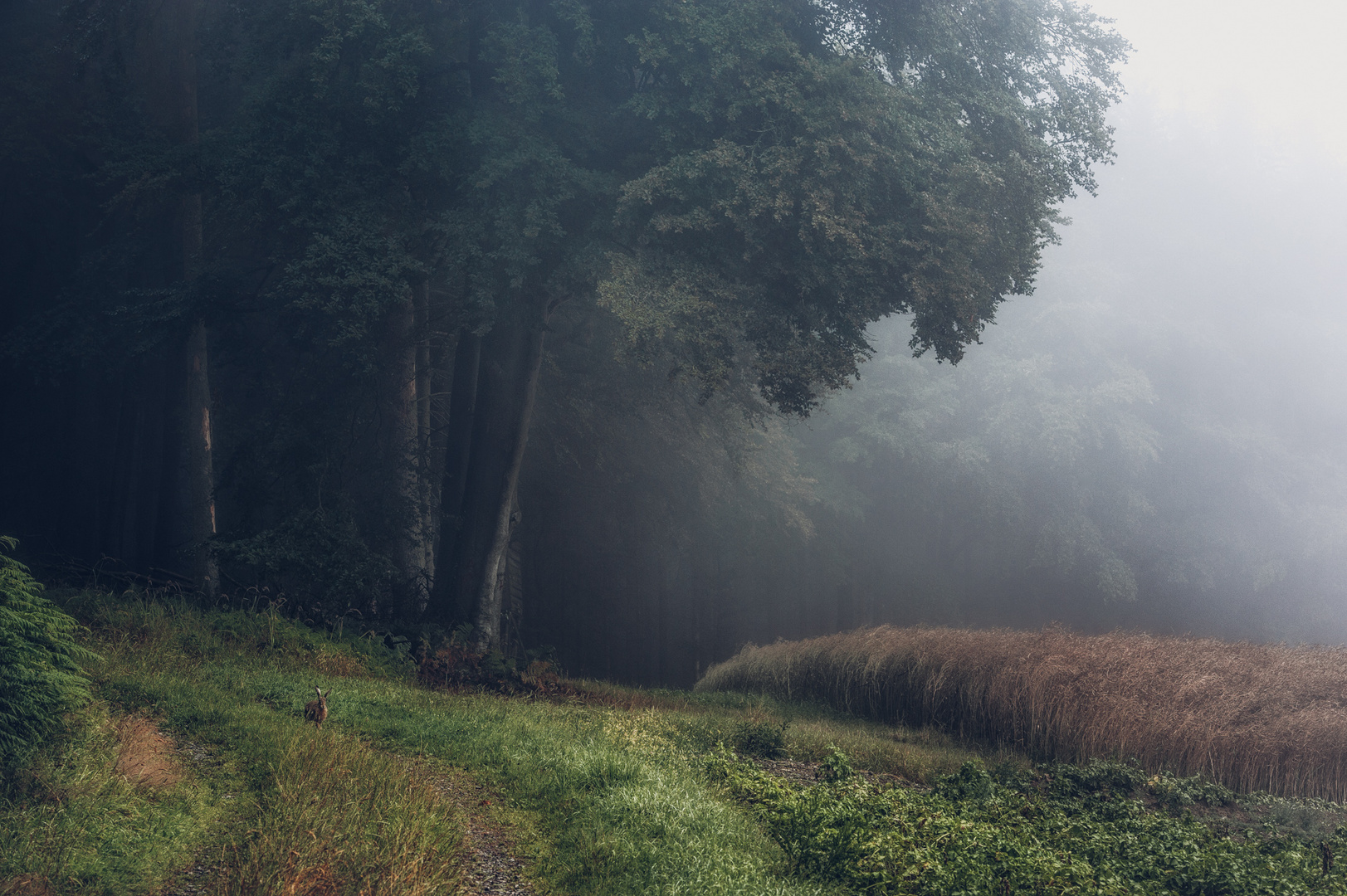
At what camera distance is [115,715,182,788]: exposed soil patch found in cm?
559

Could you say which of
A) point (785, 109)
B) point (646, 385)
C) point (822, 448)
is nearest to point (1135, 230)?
point (822, 448)

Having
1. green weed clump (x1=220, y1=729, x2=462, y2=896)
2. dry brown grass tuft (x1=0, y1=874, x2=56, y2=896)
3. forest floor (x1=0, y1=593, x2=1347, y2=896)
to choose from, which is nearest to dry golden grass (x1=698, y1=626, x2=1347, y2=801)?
forest floor (x1=0, y1=593, x2=1347, y2=896)

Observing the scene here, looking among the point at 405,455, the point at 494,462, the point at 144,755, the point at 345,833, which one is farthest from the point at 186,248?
the point at 345,833

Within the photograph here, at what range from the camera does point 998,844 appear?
19.7 feet

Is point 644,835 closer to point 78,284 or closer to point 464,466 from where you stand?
point 464,466

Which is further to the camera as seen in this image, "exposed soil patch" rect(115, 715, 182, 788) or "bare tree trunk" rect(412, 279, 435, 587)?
"bare tree trunk" rect(412, 279, 435, 587)

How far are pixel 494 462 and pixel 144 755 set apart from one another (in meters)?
9.27

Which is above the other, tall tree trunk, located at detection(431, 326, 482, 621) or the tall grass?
tall tree trunk, located at detection(431, 326, 482, 621)

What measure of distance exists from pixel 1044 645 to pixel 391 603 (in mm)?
9799

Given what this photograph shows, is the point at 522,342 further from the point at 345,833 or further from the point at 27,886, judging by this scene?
the point at 27,886

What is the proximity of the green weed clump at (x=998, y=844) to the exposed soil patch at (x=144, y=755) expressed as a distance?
379 centimetres

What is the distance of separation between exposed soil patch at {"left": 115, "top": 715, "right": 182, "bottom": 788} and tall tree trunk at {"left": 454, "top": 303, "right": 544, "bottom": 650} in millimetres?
8015

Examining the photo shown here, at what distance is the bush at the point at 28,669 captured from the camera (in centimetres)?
530

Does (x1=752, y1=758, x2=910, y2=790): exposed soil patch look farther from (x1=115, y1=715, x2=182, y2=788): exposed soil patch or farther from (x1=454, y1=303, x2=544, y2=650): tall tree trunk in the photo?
(x1=454, y1=303, x2=544, y2=650): tall tree trunk
